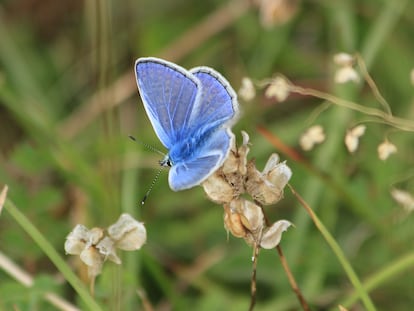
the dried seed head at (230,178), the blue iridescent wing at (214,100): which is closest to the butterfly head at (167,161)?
the blue iridescent wing at (214,100)

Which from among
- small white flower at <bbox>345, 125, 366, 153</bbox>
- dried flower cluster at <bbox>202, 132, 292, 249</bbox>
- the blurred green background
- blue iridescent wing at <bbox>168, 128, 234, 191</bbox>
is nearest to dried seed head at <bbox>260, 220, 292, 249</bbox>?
dried flower cluster at <bbox>202, 132, 292, 249</bbox>

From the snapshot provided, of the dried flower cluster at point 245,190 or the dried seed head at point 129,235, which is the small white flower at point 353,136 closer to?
the dried flower cluster at point 245,190

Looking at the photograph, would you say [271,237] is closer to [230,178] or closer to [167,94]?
[230,178]

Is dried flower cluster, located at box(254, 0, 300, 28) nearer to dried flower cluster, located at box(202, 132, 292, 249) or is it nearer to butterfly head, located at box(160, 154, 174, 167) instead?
butterfly head, located at box(160, 154, 174, 167)

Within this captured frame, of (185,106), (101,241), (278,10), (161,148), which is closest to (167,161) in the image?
(185,106)

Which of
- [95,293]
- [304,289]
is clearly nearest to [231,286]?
[304,289]

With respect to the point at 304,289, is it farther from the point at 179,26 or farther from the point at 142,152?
the point at 179,26
